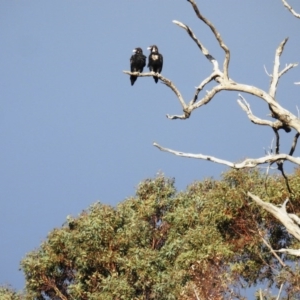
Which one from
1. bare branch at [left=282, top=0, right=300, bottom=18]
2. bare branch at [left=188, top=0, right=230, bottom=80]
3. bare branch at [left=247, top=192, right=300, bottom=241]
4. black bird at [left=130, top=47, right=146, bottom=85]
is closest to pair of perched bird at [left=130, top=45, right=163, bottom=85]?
black bird at [left=130, top=47, right=146, bottom=85]

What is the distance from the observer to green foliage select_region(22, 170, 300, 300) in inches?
1008

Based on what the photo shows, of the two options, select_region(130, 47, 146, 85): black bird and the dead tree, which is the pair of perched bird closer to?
select_region(130, 47, 146, 85): black bird

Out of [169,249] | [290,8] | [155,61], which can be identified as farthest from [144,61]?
[290,8]

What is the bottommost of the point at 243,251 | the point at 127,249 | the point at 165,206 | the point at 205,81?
the point at 205,81

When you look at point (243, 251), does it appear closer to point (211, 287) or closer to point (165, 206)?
point (211, 287)

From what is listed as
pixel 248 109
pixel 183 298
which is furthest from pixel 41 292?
pixel 248 109

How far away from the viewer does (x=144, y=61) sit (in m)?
24.3

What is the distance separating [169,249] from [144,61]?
6359 mm

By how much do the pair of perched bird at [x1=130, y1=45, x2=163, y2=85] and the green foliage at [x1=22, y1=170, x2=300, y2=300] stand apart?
4095mm

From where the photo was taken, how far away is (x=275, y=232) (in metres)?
27.0

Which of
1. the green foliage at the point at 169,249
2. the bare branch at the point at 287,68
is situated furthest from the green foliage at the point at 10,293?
the bare branch at the point at 287,68

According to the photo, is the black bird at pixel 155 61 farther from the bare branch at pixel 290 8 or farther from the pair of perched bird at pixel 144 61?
the bare branch at pixel 290 8

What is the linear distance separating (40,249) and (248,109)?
21.9 meters

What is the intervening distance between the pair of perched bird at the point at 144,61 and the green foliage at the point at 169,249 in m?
4.10
